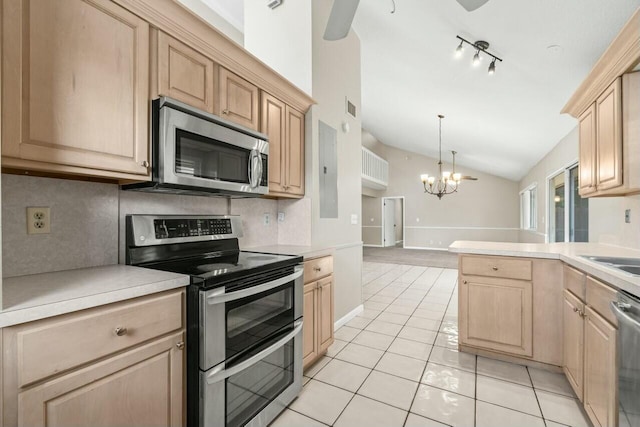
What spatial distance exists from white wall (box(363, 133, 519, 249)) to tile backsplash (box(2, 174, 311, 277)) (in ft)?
29.1

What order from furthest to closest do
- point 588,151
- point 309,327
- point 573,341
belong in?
1. point 588,151
2. point 309,327
3. point 573,341

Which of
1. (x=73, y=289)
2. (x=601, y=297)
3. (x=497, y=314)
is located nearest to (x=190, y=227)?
(x=73, y=289)

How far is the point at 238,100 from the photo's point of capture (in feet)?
6.55

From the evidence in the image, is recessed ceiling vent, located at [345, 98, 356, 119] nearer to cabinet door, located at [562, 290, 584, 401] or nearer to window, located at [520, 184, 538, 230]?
cabinet door, located at [562, 290, 584, 401]

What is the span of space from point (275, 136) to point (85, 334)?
69.9 inches

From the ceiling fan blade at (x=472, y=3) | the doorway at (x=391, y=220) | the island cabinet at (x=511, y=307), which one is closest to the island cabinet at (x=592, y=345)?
the island cabinet at (x=511, y=307)

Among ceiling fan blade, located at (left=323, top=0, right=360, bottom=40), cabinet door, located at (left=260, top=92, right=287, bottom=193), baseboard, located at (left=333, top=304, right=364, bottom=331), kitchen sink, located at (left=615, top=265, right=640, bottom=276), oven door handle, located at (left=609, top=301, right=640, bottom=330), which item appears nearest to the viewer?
oven door handle, located at (left=609, top=301, right=640, bottom=330)

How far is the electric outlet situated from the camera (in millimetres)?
1293

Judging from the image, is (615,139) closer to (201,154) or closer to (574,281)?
(574,281)

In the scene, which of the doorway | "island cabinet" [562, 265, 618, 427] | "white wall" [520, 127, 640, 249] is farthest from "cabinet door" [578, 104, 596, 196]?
the doorway

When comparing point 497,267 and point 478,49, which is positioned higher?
point 478,49

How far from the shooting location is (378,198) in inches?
444

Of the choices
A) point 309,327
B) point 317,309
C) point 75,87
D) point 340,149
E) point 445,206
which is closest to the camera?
point 75,87

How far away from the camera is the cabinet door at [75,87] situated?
1.03 meters
